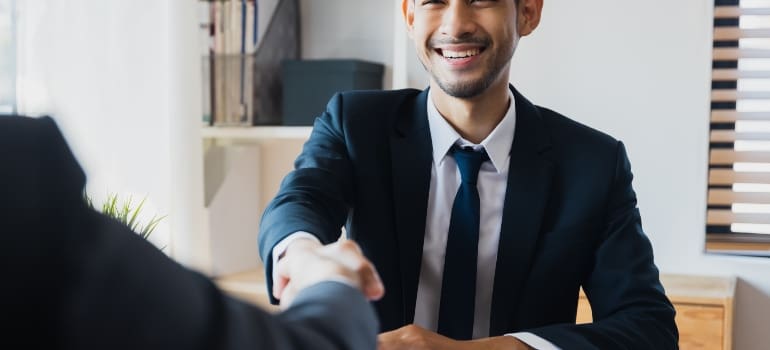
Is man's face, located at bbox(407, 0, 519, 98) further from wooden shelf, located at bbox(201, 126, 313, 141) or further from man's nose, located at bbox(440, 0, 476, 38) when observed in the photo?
wooden shelf, located at bbox(201, 126, 313, 141)

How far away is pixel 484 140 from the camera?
174cm

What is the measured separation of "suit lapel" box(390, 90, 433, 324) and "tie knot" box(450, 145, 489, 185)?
0.19 ft

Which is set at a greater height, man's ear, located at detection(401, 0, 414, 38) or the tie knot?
man's ear, located at detection(401, 0, 414, 38)

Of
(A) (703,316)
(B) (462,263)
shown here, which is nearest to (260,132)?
(B) (462,263)

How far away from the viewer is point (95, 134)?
2482mm

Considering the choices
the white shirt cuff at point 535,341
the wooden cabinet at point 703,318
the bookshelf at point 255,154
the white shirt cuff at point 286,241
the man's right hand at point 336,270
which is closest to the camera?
the man's right hand at point 336,270

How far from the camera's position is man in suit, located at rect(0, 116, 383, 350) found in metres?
0.42

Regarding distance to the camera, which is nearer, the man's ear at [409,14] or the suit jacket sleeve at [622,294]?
the suit jacket sleeve at [622,294]

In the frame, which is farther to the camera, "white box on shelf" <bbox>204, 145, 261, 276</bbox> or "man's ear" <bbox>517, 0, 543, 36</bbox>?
"white box on shelf" <bbox>204, 145, 261, 276</bbox>

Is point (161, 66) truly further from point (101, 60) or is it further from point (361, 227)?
point (361, 227)

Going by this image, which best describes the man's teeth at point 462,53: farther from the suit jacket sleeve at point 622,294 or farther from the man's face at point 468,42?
the suit jacket sleeve at point 622,294

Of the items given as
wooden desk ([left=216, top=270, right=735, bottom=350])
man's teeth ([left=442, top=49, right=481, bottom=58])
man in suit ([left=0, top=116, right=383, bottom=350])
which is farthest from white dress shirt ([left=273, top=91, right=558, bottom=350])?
man in suit ([left=0, top=116, right=383, bottom=350])

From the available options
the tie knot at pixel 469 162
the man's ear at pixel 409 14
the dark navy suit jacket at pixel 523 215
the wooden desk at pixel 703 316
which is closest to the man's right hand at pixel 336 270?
the dark navy suit jacket at pixel 523 215

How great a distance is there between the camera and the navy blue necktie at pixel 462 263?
164 centimetres
